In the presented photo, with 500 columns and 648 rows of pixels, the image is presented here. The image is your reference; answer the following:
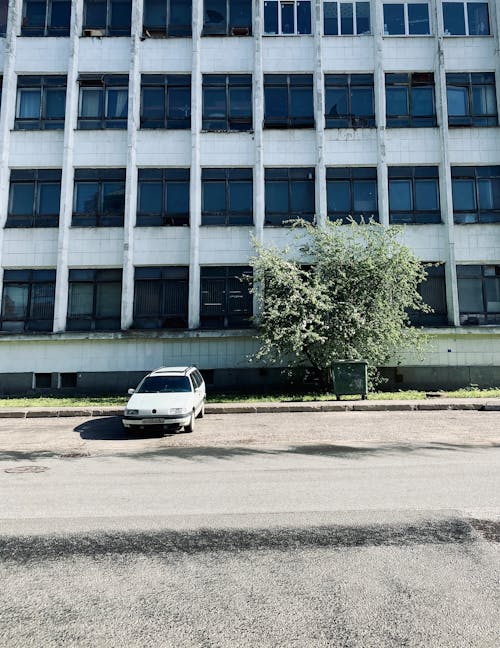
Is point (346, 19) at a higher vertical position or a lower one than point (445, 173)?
higher

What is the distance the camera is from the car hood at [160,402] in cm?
1106

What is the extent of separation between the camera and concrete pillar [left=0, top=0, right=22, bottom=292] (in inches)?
797

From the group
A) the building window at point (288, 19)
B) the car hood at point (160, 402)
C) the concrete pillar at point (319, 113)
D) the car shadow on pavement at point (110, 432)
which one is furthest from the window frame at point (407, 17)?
the car shadow on pavement at point (110, 432)

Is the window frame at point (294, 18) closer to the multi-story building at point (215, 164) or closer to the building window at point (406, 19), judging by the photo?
the multi-story building at point (215, 164)

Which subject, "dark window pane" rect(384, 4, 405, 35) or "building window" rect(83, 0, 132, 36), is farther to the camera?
"dark window pane" rect(384, 4, 405, 35)

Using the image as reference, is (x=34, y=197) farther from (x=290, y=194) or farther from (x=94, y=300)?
(x=290, y=194)

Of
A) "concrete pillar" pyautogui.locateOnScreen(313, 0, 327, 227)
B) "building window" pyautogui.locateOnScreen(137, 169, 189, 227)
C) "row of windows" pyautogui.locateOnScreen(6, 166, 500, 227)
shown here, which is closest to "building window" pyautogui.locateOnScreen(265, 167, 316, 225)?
"row of windows" pyautogui.locateOnScreen(6, 166, 500, 227)

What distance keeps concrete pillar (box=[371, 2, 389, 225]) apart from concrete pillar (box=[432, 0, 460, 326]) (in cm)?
248

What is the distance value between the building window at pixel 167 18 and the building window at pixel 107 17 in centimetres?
92

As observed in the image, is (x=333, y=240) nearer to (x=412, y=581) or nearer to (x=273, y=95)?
(x=273, y=95)

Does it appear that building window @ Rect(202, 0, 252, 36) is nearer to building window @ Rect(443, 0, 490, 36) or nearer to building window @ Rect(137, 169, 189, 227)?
building window @ Rect(137, 169, 189, 227)

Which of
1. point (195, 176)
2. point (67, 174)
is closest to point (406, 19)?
point (195, 176)

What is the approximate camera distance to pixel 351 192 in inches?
806

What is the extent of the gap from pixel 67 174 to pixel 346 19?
48.7 ft
